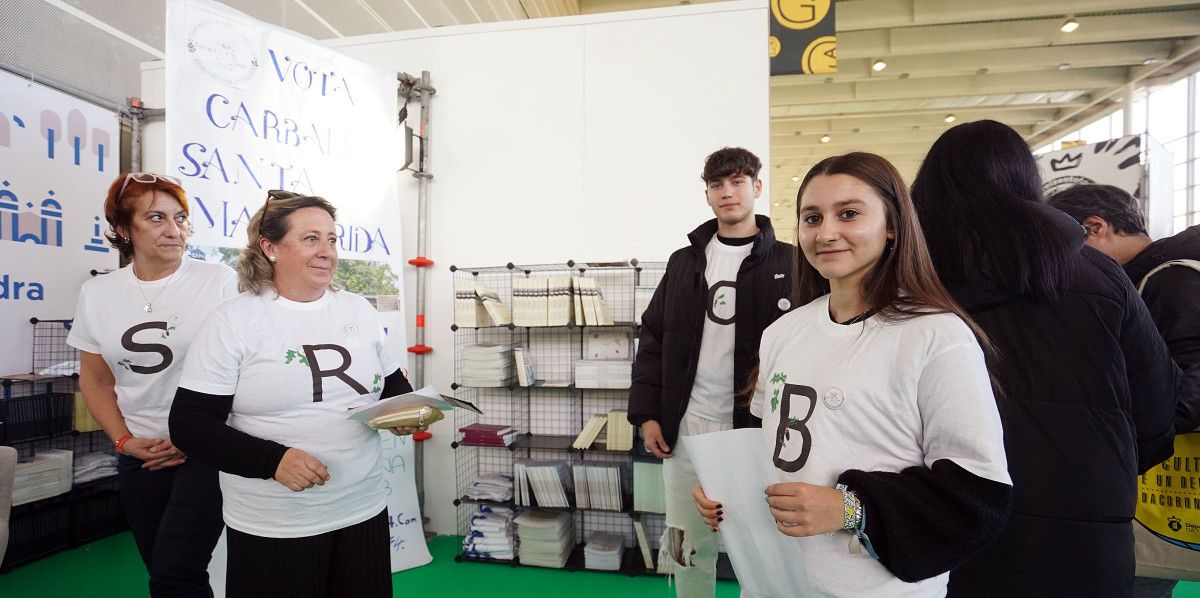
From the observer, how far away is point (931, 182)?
A: 1234 millimetres

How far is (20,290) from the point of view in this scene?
325cm

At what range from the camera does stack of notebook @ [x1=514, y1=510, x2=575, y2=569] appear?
10.6 feet

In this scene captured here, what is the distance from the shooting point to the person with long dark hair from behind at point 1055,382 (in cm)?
106

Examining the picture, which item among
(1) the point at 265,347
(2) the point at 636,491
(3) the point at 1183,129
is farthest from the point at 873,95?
(1) the point at 265,347

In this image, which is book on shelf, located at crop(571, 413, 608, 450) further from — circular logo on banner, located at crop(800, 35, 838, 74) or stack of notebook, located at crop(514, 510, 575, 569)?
circular logo on banner, located at crop(800, 35, 838, 74)

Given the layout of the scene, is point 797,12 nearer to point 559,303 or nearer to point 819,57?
point 819,57

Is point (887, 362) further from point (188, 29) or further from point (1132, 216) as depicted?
point (188, 29)

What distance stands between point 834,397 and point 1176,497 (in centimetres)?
141

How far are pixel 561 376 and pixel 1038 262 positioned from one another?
2.83m

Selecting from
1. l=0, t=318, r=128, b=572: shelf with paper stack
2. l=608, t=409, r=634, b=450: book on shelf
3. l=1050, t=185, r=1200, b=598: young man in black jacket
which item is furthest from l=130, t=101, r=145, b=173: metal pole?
l=1050, t=185, r=1200, b=598: young man in black jacket

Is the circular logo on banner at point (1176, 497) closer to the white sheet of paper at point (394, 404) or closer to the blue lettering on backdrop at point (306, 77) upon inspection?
the white sheet of paper at point (394, 404)

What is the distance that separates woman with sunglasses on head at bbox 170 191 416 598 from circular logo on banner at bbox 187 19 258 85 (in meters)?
1.37

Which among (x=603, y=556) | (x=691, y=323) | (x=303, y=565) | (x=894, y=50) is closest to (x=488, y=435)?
(x=603, y=556)

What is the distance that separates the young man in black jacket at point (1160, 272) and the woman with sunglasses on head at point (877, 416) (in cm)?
82
